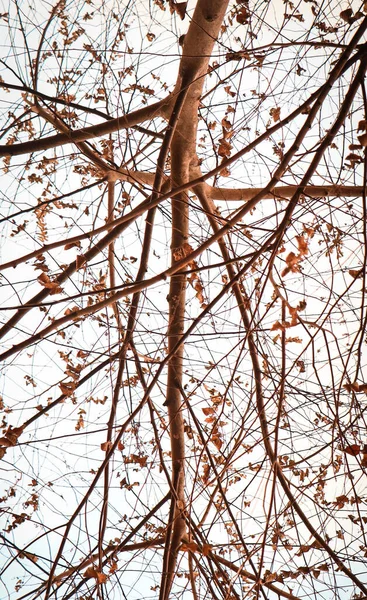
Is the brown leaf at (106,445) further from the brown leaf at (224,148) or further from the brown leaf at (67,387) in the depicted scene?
the brown leaf at (224,148)

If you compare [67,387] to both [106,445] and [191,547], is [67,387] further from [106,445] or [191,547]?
[191,547]

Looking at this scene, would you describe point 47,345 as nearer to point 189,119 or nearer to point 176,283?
point 176,283

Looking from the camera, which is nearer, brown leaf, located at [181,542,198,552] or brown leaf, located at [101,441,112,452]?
brown leaf, located at [181,542,198,552]

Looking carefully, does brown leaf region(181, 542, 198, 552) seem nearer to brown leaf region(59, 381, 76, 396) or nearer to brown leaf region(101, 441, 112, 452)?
brown leaf region(101, 441, 112, 452)

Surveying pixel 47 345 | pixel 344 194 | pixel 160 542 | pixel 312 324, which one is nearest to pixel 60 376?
pixel 47 345

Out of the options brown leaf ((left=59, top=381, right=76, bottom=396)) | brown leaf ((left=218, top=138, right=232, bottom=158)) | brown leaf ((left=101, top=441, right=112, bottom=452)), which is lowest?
brown leaf ((left=101, top=441, right=112, bottom=452))

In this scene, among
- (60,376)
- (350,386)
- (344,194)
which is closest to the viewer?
(350,386)

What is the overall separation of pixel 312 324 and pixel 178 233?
1145mm

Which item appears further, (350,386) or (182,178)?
(182,178)

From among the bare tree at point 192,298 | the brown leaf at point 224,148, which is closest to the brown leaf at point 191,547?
the bare tree at point 192,298

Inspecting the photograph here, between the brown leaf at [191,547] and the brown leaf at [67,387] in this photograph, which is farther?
the brown leaf at [67,387]

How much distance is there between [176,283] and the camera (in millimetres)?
2359

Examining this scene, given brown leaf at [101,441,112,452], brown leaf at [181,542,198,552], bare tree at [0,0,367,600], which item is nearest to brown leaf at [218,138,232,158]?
bare tree at [0,0,367,600]

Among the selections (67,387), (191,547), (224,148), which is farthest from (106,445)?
(224,148)
